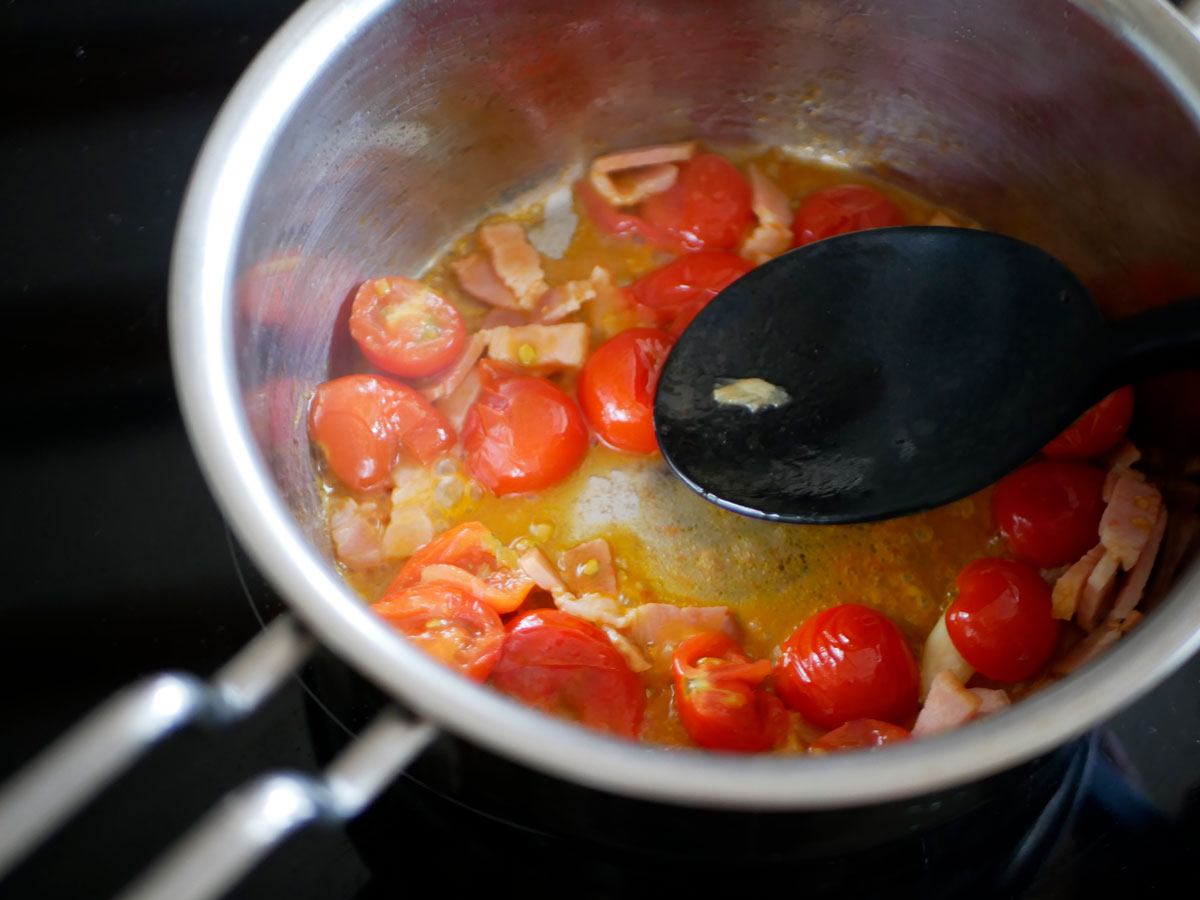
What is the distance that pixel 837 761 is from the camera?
29.9 inches

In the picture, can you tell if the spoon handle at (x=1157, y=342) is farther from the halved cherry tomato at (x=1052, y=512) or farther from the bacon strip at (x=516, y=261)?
the bacon strip at (x=516, y=261)

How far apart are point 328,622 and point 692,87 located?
1.15 metres

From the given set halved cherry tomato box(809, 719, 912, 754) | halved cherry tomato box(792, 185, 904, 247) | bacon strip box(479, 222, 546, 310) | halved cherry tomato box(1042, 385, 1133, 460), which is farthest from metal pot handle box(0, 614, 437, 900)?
halved cherry tomato box(792, 185, 904, 247)

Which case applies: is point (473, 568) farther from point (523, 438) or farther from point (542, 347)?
point (542, 347)

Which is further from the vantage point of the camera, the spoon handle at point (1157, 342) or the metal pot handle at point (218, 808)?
the spoon handle at point (1157, 342)

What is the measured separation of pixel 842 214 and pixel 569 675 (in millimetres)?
875

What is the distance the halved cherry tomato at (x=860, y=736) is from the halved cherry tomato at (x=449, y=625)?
40cm

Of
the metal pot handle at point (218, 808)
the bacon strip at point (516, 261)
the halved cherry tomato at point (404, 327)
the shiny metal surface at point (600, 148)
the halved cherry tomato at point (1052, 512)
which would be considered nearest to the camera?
the metal pot handle at point (218, 808)

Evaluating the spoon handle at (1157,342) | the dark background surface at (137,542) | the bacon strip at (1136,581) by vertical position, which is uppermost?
the spoon handle at (1157,342)

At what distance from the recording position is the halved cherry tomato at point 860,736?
115 centimetres

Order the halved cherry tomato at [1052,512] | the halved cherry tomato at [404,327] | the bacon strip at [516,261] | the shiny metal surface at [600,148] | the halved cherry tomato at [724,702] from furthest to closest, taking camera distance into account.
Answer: the bacon strip at [516,261] < the halved cherry tomato at [404,327] < the halved cherry tomato at [1052,512] < the halved cherry tomato at [724,702] < the shiny metal surface at [600,148]

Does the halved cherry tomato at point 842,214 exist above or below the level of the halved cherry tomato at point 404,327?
above

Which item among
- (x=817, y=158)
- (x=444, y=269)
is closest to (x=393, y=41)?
(x=444, y=269)

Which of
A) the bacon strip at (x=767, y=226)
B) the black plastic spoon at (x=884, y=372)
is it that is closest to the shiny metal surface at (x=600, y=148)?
the bacon strip at (x=767, y=226)
